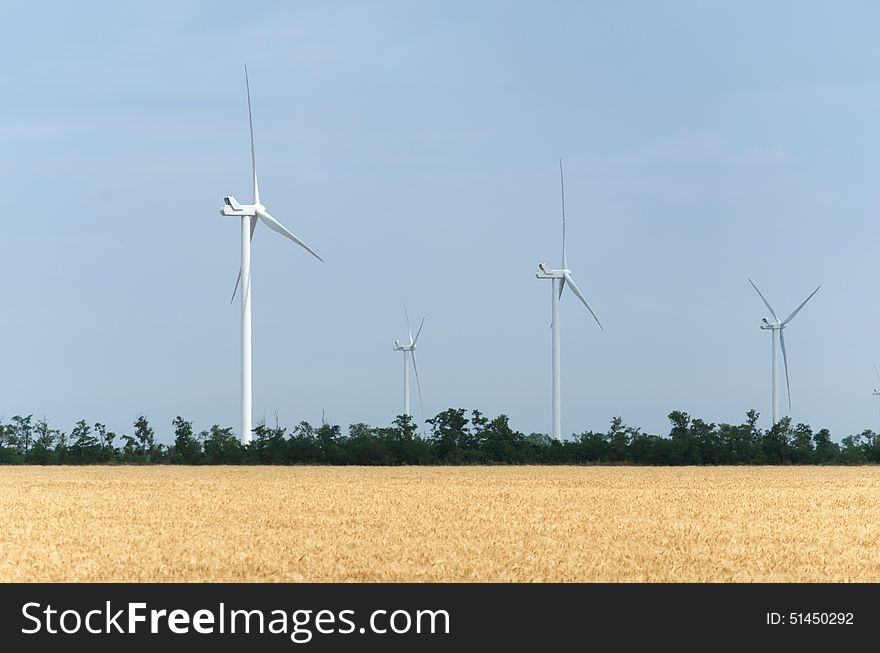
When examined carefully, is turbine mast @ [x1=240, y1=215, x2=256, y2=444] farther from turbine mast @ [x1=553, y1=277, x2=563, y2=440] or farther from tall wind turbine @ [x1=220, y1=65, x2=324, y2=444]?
turbine mast @ [x1=553, y1=277, x2=563, y2=440]

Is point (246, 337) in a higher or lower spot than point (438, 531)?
higher

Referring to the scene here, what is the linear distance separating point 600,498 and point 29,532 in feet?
48.8

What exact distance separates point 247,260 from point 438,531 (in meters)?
38.8

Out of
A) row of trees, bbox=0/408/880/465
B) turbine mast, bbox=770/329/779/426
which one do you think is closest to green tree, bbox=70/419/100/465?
row of trees, bbox=0/408/880/465

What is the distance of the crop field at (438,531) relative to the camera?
15.5 metres

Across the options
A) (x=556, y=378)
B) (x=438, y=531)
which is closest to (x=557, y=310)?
(x=556, y=378)

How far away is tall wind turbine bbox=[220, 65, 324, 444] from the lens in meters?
55.5

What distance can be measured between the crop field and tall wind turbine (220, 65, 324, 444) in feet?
55.4

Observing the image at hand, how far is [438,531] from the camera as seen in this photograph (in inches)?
803

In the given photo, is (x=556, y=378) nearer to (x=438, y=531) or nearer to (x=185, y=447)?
(x=185, y=447)
